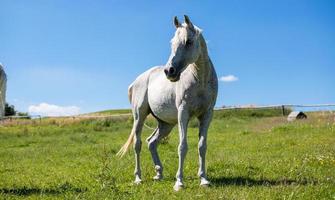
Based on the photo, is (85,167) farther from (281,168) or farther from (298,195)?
(298,195)

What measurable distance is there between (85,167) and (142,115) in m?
3.36

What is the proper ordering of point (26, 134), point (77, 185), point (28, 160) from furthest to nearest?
point (26, 134) < point (28, 160) < point (77, 185)

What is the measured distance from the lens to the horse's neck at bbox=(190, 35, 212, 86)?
7660mm

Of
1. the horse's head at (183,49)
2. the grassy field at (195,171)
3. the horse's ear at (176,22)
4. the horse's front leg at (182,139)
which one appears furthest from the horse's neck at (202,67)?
the grassy field at (195,171)

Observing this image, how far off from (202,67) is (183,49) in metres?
0.62

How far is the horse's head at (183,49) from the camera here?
7.16 metres

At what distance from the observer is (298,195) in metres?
6.10

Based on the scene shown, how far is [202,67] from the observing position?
7.70m

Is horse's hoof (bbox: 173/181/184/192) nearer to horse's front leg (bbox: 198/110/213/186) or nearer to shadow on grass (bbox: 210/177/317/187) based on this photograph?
horse's front leg (bbox: 198/110/213/186)

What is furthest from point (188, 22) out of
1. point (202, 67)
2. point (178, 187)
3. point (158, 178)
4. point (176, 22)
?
point (158, 178)

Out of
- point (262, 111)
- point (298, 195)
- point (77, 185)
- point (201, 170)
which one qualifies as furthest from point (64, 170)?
point (262, 111)

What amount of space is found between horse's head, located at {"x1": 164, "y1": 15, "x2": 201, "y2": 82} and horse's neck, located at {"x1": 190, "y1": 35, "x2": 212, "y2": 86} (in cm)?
26

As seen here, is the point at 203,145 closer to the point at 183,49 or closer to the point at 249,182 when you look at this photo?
the point at 249,182

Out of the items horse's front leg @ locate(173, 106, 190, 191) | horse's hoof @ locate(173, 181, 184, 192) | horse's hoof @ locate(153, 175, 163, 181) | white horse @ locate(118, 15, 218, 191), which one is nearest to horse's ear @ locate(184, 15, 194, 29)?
white horse @ locate(118, 15, 218, 191)
